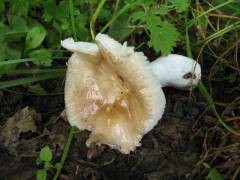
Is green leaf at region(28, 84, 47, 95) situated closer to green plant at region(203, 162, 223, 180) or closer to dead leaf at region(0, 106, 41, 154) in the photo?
dead leaf at region(0, 106, 41, 154)

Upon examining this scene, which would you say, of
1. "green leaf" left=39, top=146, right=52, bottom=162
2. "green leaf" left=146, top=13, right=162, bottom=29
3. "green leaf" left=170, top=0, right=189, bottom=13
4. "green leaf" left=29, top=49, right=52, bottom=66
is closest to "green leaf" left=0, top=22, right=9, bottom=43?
"green leaf" left=29, top=49, right=52, bottom=66

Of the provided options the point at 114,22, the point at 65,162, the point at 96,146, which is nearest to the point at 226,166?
the point at 96,146

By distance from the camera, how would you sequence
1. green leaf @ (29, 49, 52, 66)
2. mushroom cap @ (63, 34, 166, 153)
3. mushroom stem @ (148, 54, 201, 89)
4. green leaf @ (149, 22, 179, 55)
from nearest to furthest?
mushroom cap @ (63, 34, 166, 153) → green leaf @ (149, 22, 179, 55) → mushroom stem @ (148, 54, 201, 89) → green leaf @ (29, 49, 52, 66)

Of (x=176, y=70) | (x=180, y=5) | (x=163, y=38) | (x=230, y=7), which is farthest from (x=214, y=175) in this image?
(x=230, y=7)

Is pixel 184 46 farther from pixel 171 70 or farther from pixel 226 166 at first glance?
pixel 226 166

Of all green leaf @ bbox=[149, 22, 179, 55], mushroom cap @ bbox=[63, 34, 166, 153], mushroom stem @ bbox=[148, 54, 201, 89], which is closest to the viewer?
mushroom cap @ bbox=[63, 34, 166, 153]

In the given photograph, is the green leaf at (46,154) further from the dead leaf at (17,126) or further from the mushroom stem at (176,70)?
the mushroom stem at (176,70)

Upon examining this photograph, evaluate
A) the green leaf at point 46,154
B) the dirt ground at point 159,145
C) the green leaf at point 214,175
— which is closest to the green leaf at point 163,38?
the dirt ground at point 159,145
